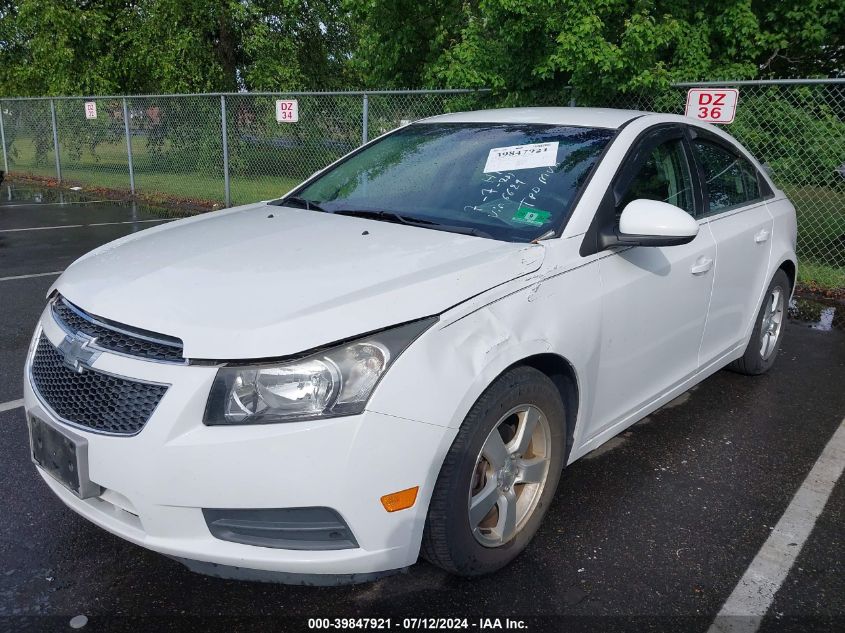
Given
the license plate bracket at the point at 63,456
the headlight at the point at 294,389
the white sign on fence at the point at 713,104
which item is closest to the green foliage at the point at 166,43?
the white sign on fence at the point at 713,104

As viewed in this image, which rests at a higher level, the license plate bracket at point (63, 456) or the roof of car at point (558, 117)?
the roof of car at point (558, 117)

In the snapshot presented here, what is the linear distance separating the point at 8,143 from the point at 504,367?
1981 centimetres

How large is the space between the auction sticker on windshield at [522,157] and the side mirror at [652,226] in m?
0.50

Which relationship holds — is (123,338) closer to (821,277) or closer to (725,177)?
(725,177)

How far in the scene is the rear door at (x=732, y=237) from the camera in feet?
12.2

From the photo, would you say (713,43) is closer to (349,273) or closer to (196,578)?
(349,273)

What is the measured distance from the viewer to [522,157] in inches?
128

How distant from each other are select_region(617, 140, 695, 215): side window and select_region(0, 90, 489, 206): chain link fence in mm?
8608

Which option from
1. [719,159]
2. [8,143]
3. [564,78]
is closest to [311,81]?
[8,143]

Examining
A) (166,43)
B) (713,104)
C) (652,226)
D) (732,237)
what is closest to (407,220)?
(652,226)

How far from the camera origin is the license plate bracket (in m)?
2.20

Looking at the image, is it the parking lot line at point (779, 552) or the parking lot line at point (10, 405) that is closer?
the parking lot line at point (779, 552)

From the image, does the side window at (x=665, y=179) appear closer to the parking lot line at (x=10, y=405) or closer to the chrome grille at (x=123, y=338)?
the chrome grille at (x=123, y=338)

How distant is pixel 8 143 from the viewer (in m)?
18.3
